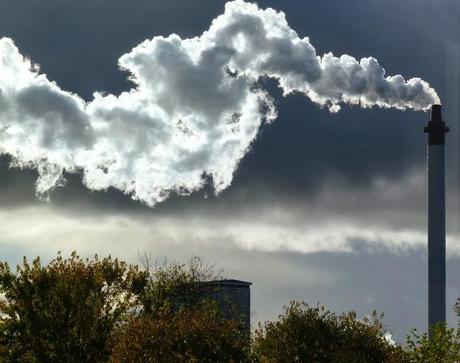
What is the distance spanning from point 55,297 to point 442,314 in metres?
55.2

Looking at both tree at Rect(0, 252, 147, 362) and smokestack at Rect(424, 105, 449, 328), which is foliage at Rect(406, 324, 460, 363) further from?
smokestack at Rect(424, 105, 449, 328)

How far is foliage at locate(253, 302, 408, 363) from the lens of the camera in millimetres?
55406

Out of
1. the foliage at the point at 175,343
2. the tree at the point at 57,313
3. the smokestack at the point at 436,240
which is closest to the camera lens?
the foliage at the point at 175,343

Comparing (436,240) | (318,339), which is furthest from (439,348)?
(436,240)

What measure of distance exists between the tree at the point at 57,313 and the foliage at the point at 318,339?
943 centimetres

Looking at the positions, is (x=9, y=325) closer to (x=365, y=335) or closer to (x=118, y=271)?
(x=118, y=271)

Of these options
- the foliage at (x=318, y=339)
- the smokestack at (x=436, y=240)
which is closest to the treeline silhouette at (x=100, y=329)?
the foliage at (x=318, y=339)

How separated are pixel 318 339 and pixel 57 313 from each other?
15672mm

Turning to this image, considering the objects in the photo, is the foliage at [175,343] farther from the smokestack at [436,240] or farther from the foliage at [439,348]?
the smokestack at [436,240]

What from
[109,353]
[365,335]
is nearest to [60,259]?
[109,353]

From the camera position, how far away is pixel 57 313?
5603cm

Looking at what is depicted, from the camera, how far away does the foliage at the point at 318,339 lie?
55.4 m

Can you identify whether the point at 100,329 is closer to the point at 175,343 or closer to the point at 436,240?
the point at 175,343

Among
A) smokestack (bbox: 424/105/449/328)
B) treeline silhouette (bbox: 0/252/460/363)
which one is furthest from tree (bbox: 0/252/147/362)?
smokestack (bbox: 424/105/449/328)
